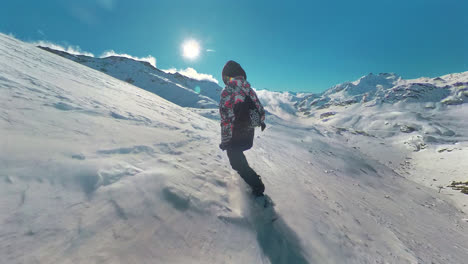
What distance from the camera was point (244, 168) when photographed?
3.37 metres

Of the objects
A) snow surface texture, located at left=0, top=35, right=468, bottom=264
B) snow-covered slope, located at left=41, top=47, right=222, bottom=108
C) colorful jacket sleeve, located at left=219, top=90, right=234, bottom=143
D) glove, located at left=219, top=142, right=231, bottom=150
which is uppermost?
snow-covered slope, located at left=41, top=47, right=222, bottom=108

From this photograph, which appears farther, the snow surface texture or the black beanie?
the black beanie

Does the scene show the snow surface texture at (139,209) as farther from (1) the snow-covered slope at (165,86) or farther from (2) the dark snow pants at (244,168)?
(1) the snow-covered slope at (165,86)

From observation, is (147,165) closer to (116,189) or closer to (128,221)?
(116,189)

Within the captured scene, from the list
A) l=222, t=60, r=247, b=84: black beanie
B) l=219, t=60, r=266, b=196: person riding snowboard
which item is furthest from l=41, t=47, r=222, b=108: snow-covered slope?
l=219, t=60, r=266, b=196: person riding snowboard

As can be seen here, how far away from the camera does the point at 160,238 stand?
1902 millimetres

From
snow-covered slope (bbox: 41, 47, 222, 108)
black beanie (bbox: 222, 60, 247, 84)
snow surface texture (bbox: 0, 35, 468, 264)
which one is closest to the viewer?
snow surface texture (bbox: 0, 35, 468, 264)

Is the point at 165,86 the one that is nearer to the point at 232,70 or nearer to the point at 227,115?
the point at 232,70

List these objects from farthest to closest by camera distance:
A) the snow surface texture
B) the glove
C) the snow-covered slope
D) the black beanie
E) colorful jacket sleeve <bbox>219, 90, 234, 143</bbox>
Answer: the snow-covered slope, the black beanie, the glove, colorful jacket sleeve <bbox>219, 90, 234, 143</bbox>, the snow surface texture

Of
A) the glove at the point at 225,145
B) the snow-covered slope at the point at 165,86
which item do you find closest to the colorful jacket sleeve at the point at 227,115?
the glove at the point at 225,145

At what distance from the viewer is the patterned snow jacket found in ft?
10.7

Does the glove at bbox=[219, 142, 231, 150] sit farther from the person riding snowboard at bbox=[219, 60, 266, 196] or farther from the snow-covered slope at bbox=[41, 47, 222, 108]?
the snow-covered slope at bbox=[41, 47, 222, 108]

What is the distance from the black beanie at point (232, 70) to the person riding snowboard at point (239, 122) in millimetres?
195

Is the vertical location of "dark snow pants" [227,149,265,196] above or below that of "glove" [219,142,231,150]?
below
